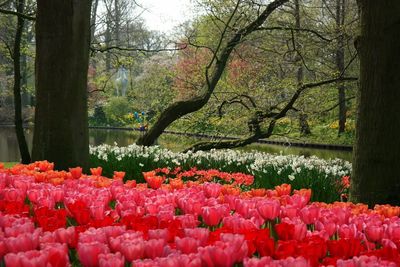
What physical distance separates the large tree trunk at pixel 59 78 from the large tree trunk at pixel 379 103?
381 cm

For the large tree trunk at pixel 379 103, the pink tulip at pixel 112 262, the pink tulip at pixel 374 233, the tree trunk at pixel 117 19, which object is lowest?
the pink tulip at pixel 374 233

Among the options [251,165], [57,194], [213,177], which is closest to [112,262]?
[57,194]

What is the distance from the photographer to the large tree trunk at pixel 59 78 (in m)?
7.52

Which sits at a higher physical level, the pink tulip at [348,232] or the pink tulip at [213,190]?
the pink tulip at [213,190]

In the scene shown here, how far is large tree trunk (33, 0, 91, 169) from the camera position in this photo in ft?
24.7

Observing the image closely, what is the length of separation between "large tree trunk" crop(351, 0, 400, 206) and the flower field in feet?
4.71

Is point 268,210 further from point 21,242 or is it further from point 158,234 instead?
point 21,242

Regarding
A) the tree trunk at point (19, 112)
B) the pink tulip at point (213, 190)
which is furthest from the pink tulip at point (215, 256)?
the tree trunk at point (19, 112)

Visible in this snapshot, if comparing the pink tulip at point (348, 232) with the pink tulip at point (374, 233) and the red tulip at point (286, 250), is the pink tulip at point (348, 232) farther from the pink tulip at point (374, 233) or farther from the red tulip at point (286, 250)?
the red tulip at point (286, 250)

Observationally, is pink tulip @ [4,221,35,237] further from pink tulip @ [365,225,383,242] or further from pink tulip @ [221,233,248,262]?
pink tulip @ [365,225,383,242]

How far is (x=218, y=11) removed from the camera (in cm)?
1450

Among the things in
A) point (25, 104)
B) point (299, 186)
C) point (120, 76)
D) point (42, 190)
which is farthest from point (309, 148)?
point (120, 76)

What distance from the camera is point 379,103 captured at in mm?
5887

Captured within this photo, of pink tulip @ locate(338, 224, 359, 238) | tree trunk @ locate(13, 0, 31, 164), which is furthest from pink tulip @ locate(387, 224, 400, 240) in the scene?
tree trunk @ locate(13, 0, 31, 164)
